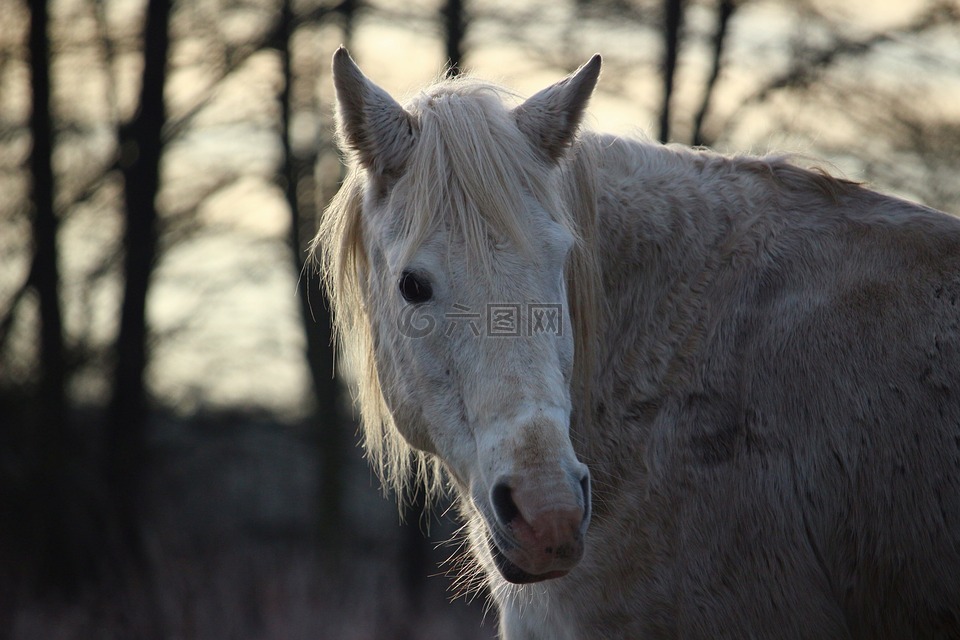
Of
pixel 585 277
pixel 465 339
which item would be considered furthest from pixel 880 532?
pixel 465 339

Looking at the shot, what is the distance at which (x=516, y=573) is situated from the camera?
7.95 feet

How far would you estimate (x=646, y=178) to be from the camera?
3.29 meters

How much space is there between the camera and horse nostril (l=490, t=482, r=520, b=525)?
233 centimetres

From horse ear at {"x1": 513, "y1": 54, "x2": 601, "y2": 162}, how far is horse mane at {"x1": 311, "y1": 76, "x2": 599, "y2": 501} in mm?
70

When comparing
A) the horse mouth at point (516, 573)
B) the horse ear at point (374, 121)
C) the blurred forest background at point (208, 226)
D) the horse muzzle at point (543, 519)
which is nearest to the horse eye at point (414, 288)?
the horse ear at point (374, 121)

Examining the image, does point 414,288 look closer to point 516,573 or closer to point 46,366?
point 516,573

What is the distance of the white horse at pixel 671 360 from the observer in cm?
261

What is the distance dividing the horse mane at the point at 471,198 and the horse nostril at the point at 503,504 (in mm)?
680

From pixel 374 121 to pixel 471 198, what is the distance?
1.71 ft

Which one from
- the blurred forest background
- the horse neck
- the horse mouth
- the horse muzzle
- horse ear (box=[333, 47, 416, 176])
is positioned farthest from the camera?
the blurred forest background

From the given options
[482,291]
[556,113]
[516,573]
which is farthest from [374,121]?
[516,573]

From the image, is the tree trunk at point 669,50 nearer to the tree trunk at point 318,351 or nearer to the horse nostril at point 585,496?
the tree trunk at point 318,351

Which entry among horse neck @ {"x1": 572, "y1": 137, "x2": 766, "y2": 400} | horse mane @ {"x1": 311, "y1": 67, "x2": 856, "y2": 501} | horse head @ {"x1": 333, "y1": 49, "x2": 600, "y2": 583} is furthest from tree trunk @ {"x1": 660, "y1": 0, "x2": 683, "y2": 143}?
horse head @ {"x1": 333, "y1": 49, "x2": 600, "y2": 583}

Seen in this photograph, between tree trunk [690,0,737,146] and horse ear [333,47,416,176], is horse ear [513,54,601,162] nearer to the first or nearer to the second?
horse ear [333,47,416,176]
